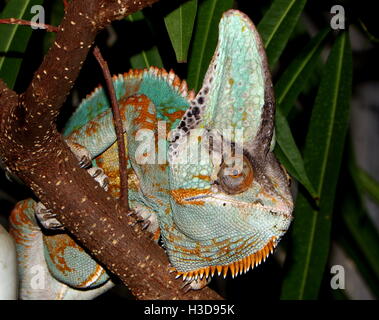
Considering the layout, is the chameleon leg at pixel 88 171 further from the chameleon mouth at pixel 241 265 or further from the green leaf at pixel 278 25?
the green leaf at pixel 278 25

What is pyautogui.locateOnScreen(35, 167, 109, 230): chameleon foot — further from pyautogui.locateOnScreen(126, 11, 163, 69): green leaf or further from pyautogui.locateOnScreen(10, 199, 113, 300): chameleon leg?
pyautogui.locateOnScreen(126, 11, 163, 69): green leaf

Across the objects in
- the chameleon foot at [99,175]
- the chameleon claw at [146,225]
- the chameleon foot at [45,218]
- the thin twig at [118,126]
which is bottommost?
the chameleon claw at [146,225]

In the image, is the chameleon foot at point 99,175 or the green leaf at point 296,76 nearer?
the chameleon foot at point 99,175

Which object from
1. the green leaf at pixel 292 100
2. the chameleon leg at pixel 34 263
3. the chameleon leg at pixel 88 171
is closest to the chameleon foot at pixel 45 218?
the chameleon leg at pixel 88 171

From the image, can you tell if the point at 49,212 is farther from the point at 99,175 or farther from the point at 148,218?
the point at 148,218

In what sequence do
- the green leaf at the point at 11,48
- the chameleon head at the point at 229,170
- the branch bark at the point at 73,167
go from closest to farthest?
the branch bark at the point at 73,167
the chameleon head at the point at 229,170
the green leaf at the point at 11,48

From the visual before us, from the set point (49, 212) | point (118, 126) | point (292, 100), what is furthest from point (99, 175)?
point (292, 100)

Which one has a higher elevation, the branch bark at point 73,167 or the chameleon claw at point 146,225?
the branch bark at point 73,167

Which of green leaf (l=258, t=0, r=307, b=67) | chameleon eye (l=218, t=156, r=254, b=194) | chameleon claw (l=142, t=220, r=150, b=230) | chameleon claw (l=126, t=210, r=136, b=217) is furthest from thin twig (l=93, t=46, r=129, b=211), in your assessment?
green leaf (l=258, t=0, r=307, b=67)

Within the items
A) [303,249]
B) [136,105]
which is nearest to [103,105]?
[136,105]
